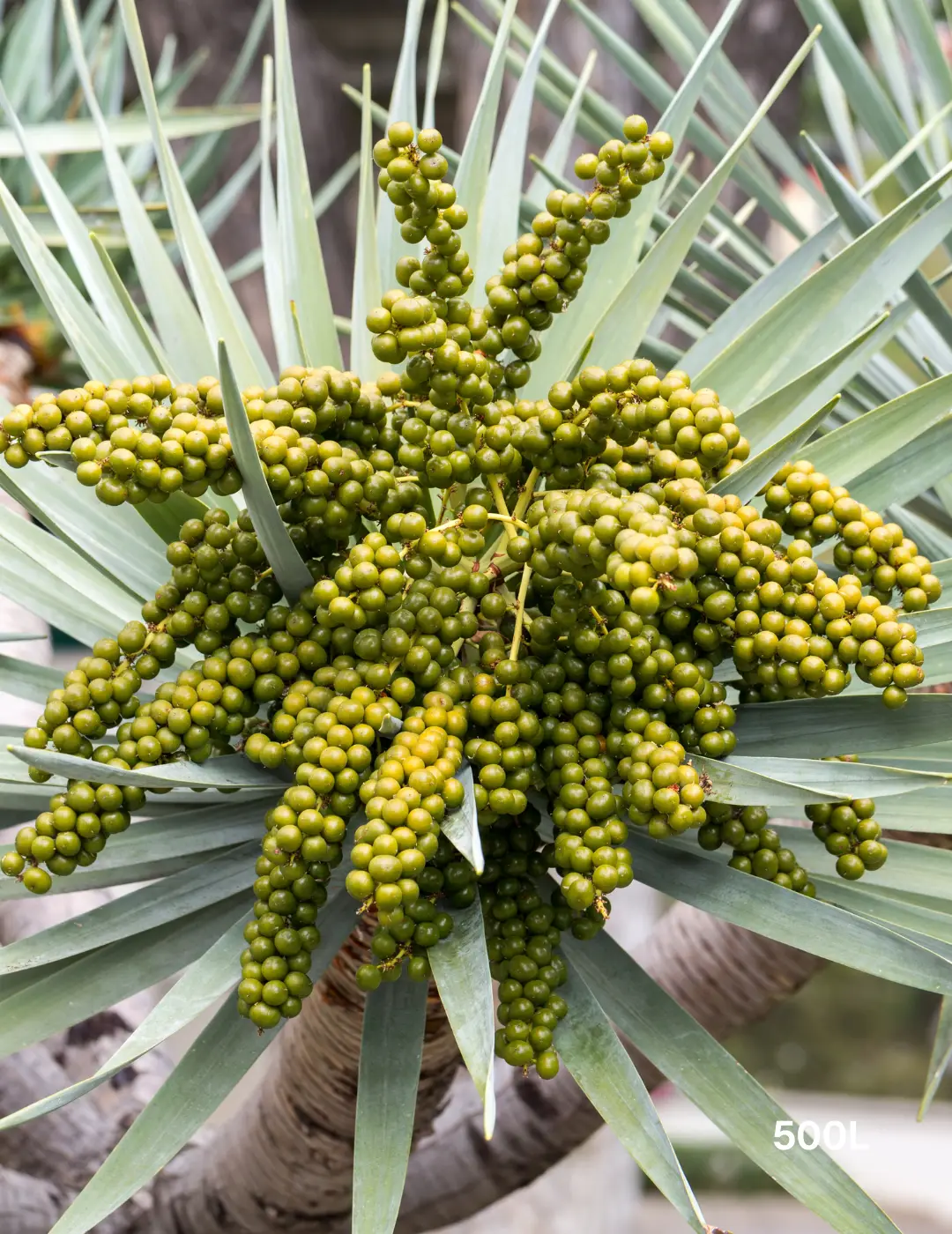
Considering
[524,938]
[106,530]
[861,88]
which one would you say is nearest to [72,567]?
[106,530]

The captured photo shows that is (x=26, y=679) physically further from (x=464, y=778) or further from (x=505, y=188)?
(x=505, y=188)

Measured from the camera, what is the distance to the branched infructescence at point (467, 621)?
0.58m

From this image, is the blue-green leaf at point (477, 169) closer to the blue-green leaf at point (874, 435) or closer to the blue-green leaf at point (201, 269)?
the blue-green leaf at point (201, 269)

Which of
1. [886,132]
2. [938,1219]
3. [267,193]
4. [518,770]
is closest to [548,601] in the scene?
[518,770]

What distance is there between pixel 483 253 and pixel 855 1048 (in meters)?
6.11

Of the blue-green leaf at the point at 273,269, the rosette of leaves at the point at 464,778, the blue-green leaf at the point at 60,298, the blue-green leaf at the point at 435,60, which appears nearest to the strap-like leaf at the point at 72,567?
the rosette of leaves at the point at 464,778

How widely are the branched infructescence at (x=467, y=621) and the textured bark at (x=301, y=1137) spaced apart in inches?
11.0

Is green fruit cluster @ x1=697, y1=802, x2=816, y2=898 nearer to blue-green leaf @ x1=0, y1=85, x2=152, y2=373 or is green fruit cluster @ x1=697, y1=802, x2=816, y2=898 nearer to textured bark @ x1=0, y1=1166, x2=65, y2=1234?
blue-green leaf @ x1=0, y1=85, x2=152, y2=373

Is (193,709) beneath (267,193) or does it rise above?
beneath

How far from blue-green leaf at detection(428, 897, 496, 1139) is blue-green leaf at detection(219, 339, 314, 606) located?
213 mm

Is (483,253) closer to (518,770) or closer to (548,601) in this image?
(548,601)

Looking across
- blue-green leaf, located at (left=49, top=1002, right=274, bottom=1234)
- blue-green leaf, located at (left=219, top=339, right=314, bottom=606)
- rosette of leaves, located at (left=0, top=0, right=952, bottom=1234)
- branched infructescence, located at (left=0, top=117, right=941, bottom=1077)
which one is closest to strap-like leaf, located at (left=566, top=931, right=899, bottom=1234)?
rosette of leaves, located at (left=0, top=0, right=952, bottom=1234)

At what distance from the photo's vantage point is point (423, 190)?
2.04 feet

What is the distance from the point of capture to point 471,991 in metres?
0.62
